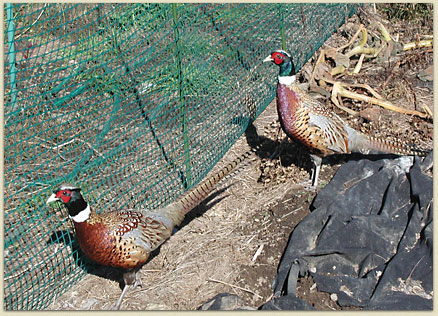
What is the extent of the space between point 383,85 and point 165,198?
3513 mm

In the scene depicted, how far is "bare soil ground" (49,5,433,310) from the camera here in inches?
164

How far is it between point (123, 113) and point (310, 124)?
2148 millimetres

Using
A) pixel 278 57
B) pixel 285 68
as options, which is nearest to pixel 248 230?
pixel 285 68

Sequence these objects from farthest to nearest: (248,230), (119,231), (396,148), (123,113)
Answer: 1. (123,113)
2. (396,148)
3. (248,230)
4. (119,231)

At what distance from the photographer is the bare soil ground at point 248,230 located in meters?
4.16

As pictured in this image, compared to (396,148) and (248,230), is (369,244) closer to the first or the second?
(248,230)

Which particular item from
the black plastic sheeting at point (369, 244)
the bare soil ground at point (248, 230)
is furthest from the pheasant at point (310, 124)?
the bare soil ground at point (248, 230)

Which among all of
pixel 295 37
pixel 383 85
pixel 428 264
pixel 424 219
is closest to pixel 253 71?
pixel 295 37

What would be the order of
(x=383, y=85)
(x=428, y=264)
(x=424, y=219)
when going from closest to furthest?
(x=428, y=264), (x=424, y=219), (x=383, y=85)

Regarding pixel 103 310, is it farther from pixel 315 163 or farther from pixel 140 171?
pixel 315 163

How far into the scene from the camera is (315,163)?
5.24 metres

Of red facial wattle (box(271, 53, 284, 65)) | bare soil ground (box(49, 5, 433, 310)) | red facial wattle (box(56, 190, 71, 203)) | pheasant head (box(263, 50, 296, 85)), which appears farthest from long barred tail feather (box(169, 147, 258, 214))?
red facial wattle (box(271, 53, 284, 65))

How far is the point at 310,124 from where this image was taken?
5.00 meters

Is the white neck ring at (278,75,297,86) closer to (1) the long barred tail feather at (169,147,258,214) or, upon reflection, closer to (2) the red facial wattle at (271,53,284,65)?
(2) the red facial wattle at (271,53,284,65)
